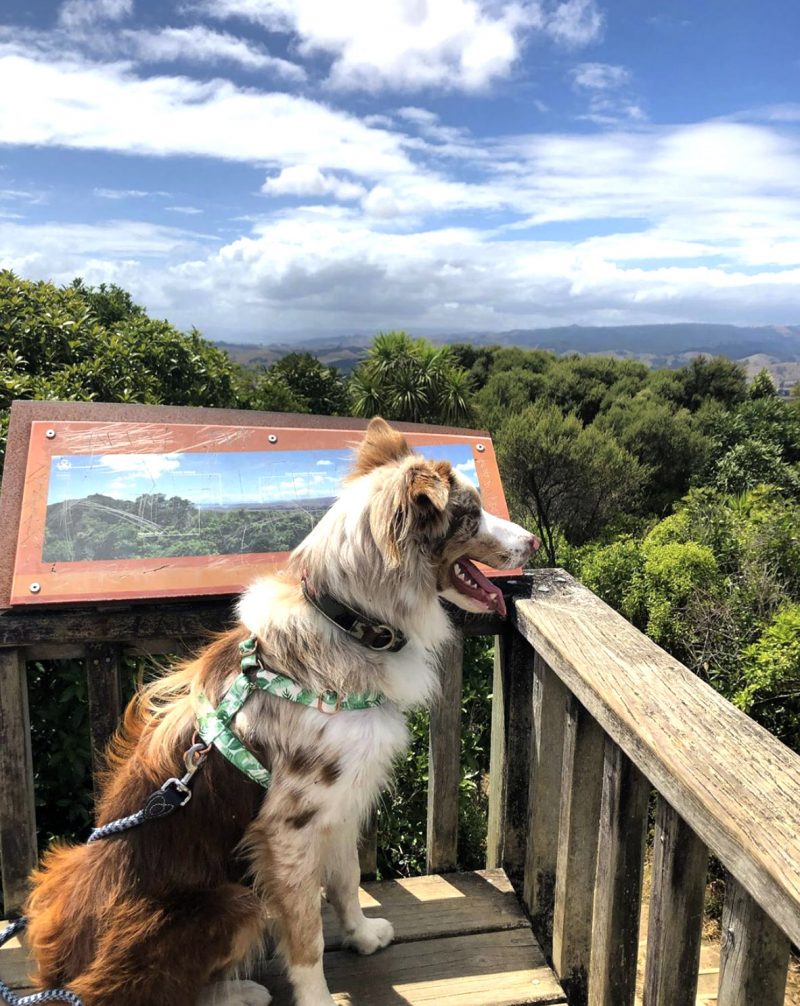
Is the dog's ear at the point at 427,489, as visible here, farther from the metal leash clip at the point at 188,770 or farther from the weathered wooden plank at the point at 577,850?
the metal leash clip at the point at 188,770

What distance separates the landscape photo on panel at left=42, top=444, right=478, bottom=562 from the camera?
2238 mm

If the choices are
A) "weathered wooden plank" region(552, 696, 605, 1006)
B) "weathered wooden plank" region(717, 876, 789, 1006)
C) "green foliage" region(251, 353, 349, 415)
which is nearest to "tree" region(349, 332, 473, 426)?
"green foliage" region(251, 353, 349, 415)

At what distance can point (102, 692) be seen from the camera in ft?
7.96

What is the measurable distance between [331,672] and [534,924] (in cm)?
133

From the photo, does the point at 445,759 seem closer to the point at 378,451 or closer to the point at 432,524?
the point at 432,524

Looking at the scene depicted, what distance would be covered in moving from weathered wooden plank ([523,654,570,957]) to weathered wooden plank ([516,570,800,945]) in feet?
0.69

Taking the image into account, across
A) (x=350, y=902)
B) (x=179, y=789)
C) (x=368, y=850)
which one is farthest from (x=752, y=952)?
(x=368, y=850)

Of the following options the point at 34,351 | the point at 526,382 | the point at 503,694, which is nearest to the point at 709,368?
the point at 526,382

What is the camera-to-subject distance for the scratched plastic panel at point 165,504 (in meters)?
2.20

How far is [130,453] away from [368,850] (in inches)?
66.9

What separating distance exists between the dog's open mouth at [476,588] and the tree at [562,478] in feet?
43.8

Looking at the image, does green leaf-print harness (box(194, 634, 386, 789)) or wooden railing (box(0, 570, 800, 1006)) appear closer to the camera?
wooden railing (box(0, 570, 800, 1006))

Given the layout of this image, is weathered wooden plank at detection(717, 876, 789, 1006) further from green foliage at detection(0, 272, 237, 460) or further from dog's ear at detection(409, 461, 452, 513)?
green foliage at detection(0, 272, 237, 460)

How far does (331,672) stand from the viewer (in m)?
1.99
